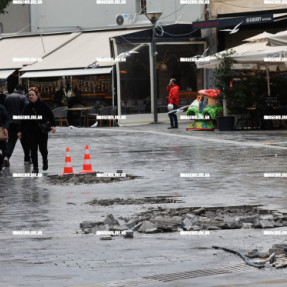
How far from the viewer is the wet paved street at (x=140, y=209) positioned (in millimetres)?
6805

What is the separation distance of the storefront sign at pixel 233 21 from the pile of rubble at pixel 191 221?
22.0 m

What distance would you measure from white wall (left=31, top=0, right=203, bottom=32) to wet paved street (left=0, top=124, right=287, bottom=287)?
16.2 metres

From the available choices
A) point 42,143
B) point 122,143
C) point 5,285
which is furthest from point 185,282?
point 122,143

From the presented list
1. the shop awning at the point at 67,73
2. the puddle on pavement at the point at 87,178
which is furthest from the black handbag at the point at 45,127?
the shop awning at the point at 67,73

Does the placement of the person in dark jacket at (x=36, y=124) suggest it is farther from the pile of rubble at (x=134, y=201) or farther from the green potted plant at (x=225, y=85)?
the green potted plant at (x=225, y=85)

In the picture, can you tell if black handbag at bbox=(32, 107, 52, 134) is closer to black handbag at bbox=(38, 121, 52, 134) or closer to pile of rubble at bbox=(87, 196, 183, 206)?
black handbag at bbox=(38, 121, 52, 134)

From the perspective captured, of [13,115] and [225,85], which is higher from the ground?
[13,115]

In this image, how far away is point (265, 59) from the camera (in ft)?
82.9

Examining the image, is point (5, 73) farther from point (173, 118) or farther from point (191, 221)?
point (191, 221)

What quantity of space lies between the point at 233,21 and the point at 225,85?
520 centimetres

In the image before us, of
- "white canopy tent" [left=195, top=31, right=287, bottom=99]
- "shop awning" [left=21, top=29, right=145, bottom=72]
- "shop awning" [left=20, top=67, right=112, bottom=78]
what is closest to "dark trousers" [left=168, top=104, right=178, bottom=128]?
"white canopy tent" [left=195, top=31, right=287, bottom=99]

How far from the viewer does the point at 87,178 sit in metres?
14.9

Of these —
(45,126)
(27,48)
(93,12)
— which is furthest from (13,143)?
(93,12)

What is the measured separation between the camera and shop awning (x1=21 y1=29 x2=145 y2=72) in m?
35.7
